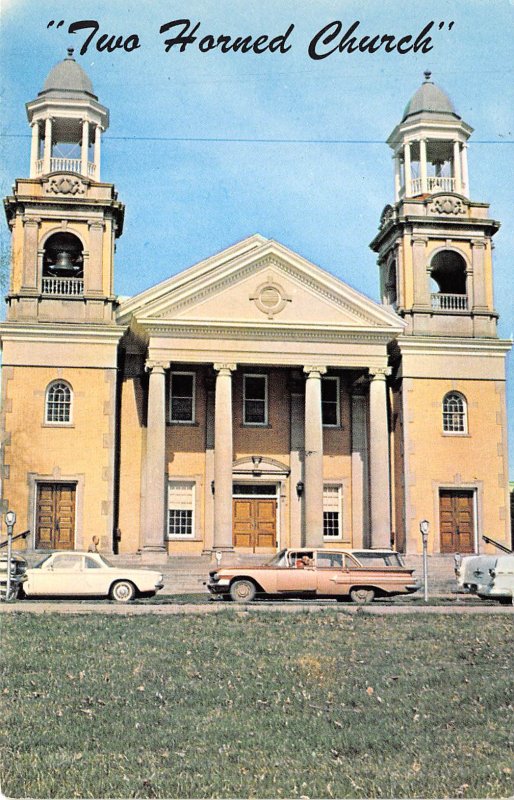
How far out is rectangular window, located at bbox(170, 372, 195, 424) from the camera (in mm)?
38875

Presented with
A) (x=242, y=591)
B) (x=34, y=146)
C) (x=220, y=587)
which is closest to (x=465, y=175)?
(x=34, y=146)

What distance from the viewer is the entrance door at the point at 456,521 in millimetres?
37906

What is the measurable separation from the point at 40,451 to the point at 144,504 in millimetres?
4163

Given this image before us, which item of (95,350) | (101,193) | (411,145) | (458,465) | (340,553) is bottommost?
(340,553)

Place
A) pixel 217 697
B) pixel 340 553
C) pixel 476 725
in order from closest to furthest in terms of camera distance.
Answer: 1. pixel 476 725
2. pixel 217 697
3. pixel 340 553

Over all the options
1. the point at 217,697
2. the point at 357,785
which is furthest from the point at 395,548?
the point at 357,785

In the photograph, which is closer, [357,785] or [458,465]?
[357,785]

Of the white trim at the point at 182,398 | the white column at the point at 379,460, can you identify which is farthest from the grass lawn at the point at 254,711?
the white trim at the point at 182,398

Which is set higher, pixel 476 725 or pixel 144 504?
pixel 144 504

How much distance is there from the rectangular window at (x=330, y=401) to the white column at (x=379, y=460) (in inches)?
100

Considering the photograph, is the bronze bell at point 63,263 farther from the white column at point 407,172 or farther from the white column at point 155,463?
the white column at point 407,172

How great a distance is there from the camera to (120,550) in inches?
1459

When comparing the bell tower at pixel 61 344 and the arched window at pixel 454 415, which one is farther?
the arched window at pixel 454 415

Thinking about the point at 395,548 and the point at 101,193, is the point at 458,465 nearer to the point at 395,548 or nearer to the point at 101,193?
the point at 395,548
